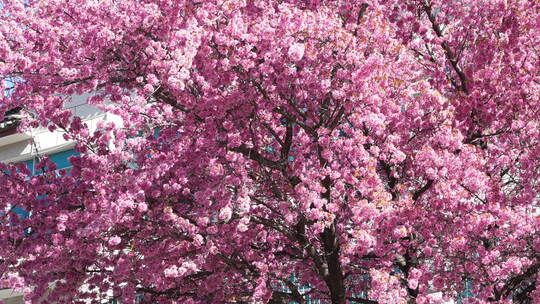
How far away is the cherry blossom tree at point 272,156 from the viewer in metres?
9.73

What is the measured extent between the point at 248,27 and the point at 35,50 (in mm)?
3865

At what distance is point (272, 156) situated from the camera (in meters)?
11.8

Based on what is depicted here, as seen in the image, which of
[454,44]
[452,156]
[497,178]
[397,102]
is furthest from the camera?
[454,44]

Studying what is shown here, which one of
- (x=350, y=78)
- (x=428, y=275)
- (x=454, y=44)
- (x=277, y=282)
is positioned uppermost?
(x=454, y=44)

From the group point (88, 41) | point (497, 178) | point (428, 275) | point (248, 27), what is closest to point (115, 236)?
point (88, 41)

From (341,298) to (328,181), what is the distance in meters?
1.92

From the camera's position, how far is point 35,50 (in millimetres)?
11383

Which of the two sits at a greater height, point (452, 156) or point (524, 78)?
point (524, 78)

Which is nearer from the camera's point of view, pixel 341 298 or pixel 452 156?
pixel 452 156

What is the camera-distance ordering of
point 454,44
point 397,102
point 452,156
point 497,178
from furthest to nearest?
1. point 454,44
2. point 397,102
3. point 497,178
4. point 452,156

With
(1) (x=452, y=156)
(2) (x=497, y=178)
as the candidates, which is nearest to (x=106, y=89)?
(1) (x=452, y=156)

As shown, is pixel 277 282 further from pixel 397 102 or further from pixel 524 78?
pixel 524 78

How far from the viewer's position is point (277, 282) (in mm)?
12328

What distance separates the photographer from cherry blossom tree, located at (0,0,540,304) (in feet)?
31.9
